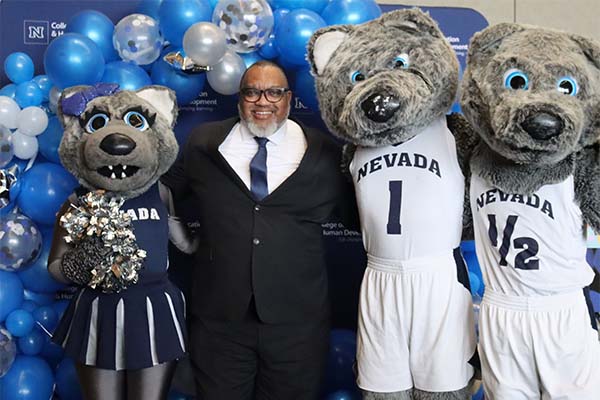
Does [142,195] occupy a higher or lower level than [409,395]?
higher

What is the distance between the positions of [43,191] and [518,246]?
7.17 feet

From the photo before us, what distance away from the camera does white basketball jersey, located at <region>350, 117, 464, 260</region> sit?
7.63ft

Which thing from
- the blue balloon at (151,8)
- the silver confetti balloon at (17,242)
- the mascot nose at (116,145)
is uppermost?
the blue balloon at (151,8)

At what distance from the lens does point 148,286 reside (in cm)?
248

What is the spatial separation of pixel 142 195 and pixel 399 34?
4.03 feet

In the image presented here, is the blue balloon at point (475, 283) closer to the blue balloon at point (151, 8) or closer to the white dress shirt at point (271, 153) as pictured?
the white dress shirt at point (271, 153)

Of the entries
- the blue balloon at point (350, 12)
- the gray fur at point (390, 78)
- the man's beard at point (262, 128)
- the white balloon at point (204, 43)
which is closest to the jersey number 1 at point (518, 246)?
the gray fur at point (390, 78)

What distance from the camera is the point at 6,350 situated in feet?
9.43

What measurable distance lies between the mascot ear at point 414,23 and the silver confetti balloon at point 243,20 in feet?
2.63

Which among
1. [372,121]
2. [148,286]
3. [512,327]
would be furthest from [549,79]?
[148,286]

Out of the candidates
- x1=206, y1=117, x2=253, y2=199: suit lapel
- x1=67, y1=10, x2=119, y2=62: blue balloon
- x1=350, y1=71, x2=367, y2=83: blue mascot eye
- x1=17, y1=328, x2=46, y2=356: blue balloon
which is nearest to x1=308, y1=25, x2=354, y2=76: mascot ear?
x1=350, y1=71, x2=367, y2=83: blue mascot eye

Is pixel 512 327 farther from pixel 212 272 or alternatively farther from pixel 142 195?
pixel 142 195

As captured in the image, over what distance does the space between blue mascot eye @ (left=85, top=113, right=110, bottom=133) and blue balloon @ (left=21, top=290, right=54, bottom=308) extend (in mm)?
1135

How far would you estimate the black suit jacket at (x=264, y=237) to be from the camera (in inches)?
100
